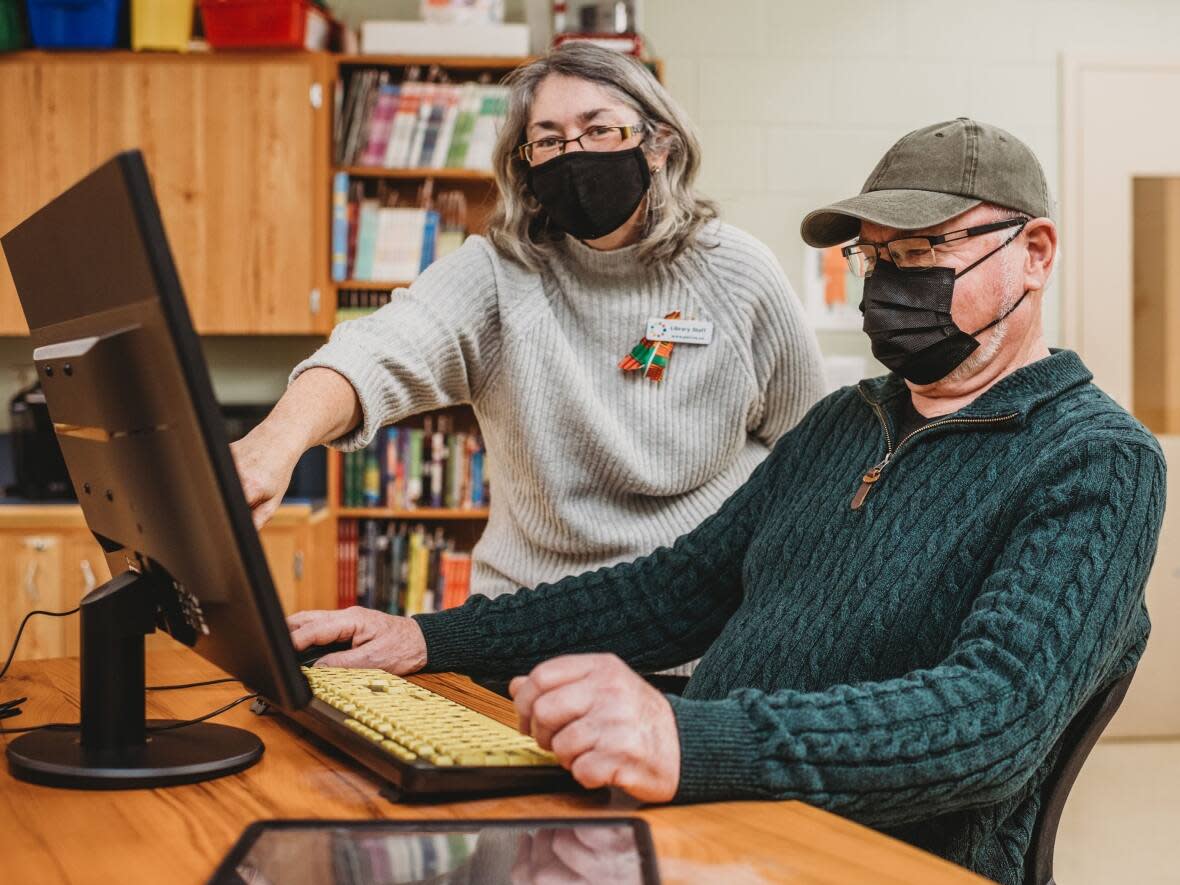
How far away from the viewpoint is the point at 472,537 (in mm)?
4008

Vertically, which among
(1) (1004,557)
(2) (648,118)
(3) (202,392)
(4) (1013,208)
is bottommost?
(1) (1004,557)

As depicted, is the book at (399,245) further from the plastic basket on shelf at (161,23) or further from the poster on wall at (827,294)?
the poster on wall at (827,294)

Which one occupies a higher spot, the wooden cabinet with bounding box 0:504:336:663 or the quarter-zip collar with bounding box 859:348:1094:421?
the quarter-zip collar with bounding box 859:348:1094:421

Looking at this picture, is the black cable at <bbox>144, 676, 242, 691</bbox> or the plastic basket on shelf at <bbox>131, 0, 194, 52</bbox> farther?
the plastic basket on shelf at <bbox>131, 0, 194, 52</bbox>

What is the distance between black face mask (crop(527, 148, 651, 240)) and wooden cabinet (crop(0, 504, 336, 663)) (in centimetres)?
190

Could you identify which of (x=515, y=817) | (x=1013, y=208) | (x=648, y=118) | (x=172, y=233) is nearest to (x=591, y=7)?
(x=172, y=233)

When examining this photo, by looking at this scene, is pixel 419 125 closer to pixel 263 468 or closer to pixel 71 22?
pixel 71 22

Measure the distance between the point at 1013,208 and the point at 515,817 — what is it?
33.6 inches

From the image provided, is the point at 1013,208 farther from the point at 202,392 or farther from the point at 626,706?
the point at 202,392

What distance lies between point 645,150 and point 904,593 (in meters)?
0.89

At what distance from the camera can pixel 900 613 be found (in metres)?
1.13

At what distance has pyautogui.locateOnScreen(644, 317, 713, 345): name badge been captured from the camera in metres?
1.71

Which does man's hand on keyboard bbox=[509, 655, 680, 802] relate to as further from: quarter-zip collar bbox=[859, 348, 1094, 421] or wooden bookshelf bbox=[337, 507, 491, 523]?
wooden bookshelf bbox=[337, 507, 491, 523]

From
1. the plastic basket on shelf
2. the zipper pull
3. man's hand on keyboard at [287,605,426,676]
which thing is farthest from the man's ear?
the plastic basket on shelf
